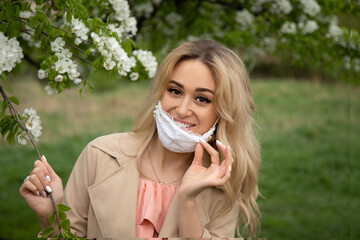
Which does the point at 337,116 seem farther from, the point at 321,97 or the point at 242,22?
the point at 242,22

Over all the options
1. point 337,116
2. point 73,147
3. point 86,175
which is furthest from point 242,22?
point 337,116

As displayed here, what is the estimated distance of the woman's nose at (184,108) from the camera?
8.45 feet

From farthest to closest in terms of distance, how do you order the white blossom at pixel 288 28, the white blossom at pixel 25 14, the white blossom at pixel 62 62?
the white blossom at pixel 288 28 < the white blossom at pixel 25 14 < the white blossom at pixel 62 62

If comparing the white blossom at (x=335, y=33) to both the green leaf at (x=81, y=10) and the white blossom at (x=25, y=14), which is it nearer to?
the green leaf at (x=81, y=10)

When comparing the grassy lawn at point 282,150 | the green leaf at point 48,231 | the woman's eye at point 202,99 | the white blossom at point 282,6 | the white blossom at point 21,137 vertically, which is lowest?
the grassy lawn at point 282,150

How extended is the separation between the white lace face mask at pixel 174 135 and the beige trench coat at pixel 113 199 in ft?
0.85

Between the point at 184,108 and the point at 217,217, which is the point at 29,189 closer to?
the point at 184,108

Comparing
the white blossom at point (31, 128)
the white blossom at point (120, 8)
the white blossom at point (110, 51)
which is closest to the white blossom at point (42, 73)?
the white blossom at point (31, 128)

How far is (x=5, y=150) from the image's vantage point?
874cm

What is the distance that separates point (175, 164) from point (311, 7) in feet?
7.82

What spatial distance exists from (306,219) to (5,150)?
5.57 meters

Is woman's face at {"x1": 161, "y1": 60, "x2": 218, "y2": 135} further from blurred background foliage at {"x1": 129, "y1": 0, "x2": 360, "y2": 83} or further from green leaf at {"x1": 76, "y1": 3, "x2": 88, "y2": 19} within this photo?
blurred background foliage at {"x1": 129, "y1": 0, "x2": 360, "y2": 83}

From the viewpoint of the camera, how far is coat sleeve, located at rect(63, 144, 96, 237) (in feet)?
8.88

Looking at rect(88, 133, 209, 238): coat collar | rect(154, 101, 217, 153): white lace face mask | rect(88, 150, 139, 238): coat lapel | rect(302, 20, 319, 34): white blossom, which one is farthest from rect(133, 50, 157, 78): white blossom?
rect(302, 20, 319, 34): white blossom
